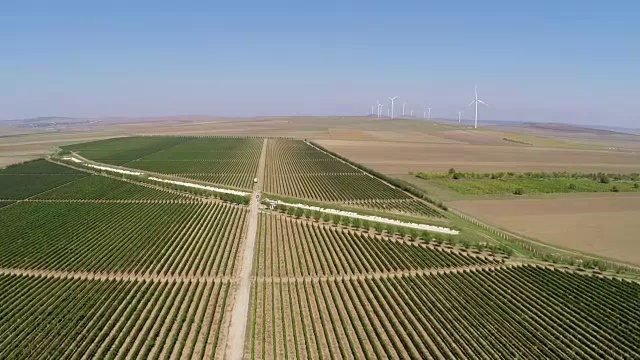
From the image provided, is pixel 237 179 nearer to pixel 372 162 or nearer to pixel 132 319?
pixel 372 162

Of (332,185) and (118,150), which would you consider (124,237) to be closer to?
(332,185)

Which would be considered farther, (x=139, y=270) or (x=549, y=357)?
(x=139, y=270)

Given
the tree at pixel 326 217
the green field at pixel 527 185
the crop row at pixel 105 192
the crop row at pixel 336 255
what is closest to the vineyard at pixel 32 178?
the crop row at pixel 105 192

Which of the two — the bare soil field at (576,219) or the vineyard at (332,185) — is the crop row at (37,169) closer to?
the vineyard at (332,185)

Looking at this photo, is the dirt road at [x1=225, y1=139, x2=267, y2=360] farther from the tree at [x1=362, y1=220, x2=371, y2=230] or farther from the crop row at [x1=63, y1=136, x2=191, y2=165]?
the crop row at [x1=63, y1=136, x2=191, y2=165]

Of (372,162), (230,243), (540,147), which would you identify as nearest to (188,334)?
(230,243)

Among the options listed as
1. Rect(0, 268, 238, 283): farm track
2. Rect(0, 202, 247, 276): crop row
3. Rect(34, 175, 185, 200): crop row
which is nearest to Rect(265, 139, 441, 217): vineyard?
Rect(0, 202, 247, 276): crop row

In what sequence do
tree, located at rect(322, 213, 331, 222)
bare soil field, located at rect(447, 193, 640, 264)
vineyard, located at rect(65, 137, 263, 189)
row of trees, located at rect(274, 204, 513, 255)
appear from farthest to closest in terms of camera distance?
1. vineyard, located at rect(65, 137, 263, 189)
2. tree, located at rect(322, 213, 331, 222)
3. bare soil field, located at rect(447, 193, 640, 264)
4. row of trees, located at rect(274, 204, 513, 255)
